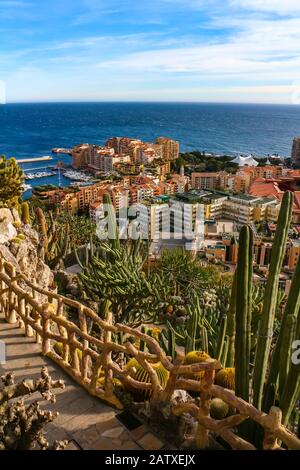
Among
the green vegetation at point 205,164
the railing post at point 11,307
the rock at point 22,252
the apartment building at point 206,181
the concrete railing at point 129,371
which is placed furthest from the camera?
the green vegetation at point 205,164

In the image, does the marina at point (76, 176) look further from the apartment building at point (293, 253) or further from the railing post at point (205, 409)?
the railing post at point (205, 409)

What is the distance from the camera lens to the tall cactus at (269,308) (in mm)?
3412

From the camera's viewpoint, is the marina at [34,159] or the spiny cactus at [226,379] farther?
the marina at [34,159]

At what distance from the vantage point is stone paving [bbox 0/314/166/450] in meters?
3.14

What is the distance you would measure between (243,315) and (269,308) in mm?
240

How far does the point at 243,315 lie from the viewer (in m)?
3.46

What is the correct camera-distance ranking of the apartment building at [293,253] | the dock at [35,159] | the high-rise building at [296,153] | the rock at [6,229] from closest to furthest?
the rock at [6,229]
the apartment building at [293,253]
the high-rise building at [296,153]
the dock at [35,159]

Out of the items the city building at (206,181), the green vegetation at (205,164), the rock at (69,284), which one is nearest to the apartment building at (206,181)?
the city building at (206,181)

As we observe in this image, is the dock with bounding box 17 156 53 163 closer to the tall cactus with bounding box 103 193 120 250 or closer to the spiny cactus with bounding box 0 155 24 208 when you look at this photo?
the spiny cactus with bounding box 0 155 24 208

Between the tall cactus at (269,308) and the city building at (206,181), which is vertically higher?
the tall cactus at (269,308)

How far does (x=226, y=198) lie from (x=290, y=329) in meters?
49.3

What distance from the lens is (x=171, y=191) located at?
176ft

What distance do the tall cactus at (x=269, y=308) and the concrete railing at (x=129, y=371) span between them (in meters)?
0.51

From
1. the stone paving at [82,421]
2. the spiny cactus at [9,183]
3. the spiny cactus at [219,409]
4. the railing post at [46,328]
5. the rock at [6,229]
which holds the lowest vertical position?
the spiny cactus at [219,409]
